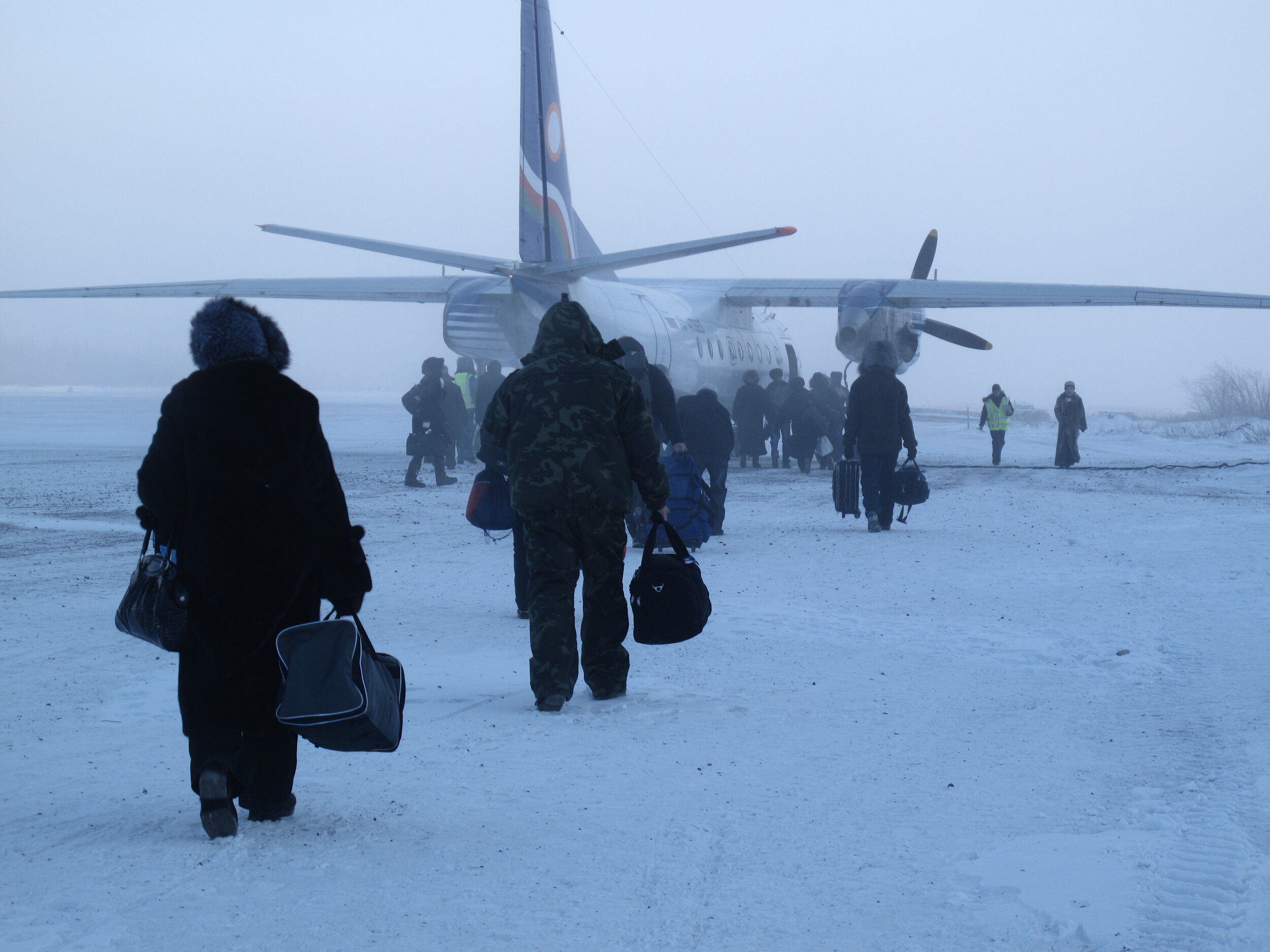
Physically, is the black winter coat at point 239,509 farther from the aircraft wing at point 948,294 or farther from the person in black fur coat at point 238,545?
the aircraft wing at point 948,294

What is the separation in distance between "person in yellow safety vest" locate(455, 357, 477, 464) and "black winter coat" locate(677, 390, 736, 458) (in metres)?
7.98

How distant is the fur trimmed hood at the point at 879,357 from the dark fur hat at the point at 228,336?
807 centimetres

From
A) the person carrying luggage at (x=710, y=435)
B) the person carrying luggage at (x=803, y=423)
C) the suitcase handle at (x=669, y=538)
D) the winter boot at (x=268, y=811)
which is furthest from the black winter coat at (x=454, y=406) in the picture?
the winter boot at (x=268, y=811)

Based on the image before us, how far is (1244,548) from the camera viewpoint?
935cm

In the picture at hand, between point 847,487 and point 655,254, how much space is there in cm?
451

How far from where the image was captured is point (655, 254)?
1403 centimetres

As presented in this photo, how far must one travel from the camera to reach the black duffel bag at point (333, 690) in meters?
2.97

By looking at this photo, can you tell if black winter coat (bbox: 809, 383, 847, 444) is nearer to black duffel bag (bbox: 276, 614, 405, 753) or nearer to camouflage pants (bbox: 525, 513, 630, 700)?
camouflage pants (bbox: 525, 513, 630, 700)

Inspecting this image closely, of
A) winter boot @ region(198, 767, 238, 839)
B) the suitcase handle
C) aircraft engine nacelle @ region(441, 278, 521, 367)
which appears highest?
aircraft engine nacelle @ region(441, 278, 521, 367)

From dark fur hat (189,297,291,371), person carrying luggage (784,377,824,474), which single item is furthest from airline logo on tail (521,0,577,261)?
dark fur hat (189,297,291,371)

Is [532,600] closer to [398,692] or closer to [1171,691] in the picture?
[398,692]

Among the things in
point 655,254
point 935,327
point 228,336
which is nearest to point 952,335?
point 935,327

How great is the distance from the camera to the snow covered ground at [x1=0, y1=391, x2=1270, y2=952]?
9.11 ft

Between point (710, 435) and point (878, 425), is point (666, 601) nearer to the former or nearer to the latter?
point (710, 435)
